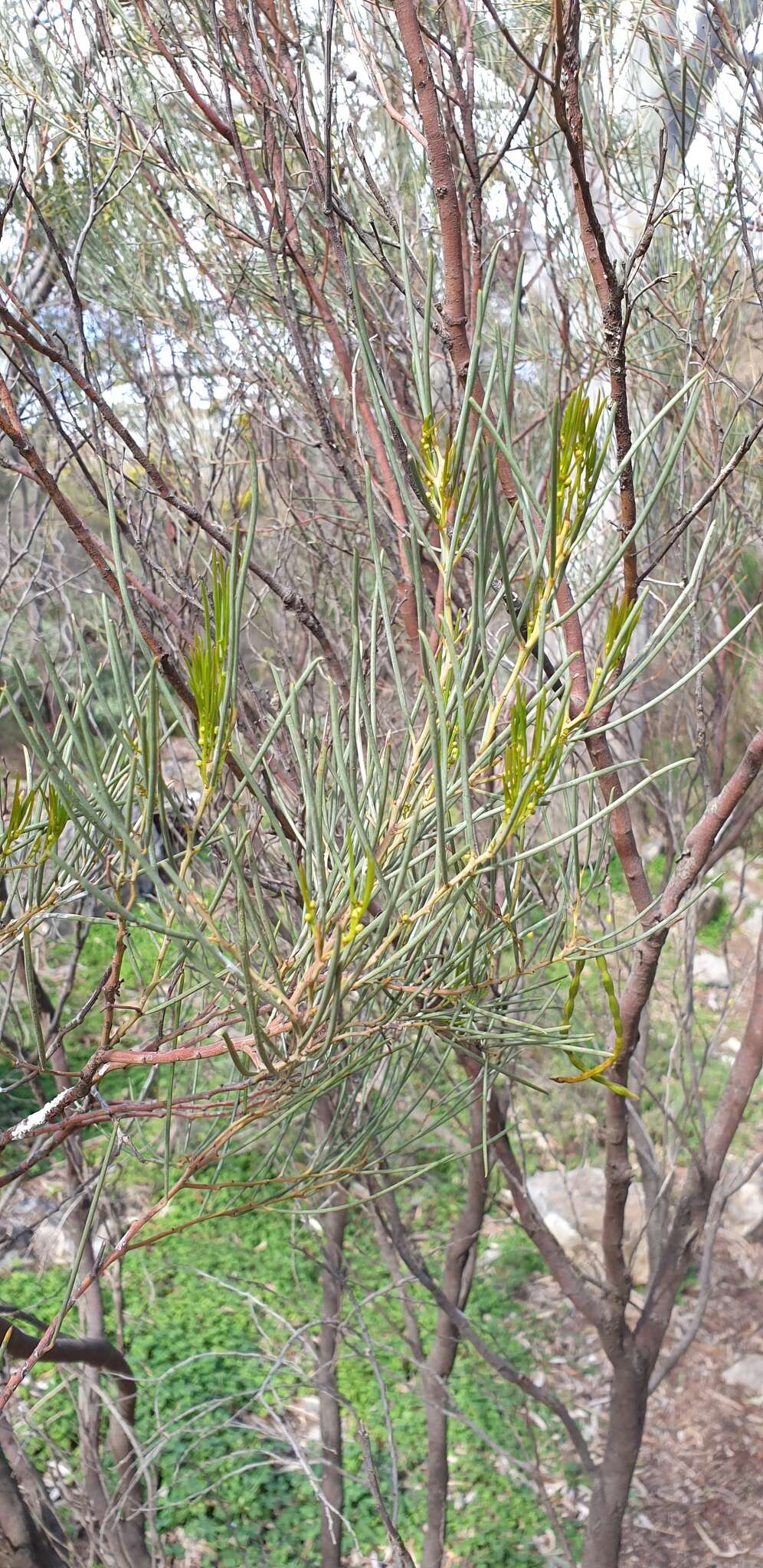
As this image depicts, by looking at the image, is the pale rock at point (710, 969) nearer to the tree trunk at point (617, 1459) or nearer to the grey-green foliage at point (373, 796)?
the tree trunk at point (617, 1459)

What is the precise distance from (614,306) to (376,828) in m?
0.53

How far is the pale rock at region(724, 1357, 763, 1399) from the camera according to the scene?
11.8ft

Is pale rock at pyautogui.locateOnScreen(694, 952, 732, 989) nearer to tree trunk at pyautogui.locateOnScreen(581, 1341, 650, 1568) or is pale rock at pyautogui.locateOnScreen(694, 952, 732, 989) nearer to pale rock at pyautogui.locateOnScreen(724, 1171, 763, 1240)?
pale rock at pyautogui.locateOnScreen(724, 1171, 763, 1240)

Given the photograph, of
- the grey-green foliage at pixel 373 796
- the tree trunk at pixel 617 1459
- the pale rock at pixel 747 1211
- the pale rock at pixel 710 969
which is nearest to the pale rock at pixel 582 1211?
the pale rock at pixel 747 1211

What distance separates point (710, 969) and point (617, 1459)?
4540 millimetres

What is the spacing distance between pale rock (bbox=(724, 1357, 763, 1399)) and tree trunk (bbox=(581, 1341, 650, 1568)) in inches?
83.5

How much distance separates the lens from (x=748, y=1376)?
11.9 feet

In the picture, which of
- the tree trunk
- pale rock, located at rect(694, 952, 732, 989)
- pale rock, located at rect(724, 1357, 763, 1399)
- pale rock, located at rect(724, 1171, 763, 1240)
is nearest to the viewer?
the tree trunk

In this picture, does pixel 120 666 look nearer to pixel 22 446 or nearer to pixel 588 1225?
pixel 22 446

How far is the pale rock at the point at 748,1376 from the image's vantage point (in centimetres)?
358

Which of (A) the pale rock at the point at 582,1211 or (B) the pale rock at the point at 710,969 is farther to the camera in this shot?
(B) the pale rock at the point at 710,969

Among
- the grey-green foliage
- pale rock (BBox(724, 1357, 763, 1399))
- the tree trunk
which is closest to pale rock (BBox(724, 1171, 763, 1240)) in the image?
pale rock (BBox(724, 1357, 763, 1399))

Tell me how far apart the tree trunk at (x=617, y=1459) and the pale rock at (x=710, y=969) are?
419 cm

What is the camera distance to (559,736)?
670 millimetres
